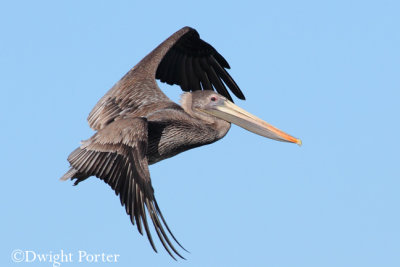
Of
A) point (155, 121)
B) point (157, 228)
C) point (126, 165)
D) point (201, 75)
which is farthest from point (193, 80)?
point (157, 228)

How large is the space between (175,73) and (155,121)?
330cm

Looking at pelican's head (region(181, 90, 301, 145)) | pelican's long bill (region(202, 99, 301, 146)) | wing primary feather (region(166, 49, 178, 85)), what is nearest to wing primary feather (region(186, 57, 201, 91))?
wing primary feather (region(166, 49, 178, 85))

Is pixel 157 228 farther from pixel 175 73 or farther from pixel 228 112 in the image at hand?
pixel 175 73

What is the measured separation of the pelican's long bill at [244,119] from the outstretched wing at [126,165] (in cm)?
172

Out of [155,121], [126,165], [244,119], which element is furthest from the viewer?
[244,119]

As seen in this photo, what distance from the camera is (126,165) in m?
10.4

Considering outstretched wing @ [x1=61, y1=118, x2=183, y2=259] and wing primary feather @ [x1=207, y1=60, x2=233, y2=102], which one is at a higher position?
wing primary feather @ [x1=207, y1=60, x2=233, y2=102]

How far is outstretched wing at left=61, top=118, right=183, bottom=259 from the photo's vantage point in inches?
396

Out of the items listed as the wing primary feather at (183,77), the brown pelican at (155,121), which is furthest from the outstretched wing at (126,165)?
the wing primary feather at (183,77)

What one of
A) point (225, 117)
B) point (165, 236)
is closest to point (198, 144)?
point (225, 117)

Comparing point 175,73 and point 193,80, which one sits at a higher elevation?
point 175,73

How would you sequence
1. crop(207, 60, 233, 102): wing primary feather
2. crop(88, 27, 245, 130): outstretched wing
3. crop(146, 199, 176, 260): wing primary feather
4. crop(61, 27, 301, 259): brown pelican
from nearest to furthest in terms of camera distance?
crop(146, 199, 176, 260): wing primary feather
crop(61, 27, 301, 259): brown pelican
crop(88, 27, 245, 130): outstretched wing
crop(207, 60, 233, 102): wing primary feather

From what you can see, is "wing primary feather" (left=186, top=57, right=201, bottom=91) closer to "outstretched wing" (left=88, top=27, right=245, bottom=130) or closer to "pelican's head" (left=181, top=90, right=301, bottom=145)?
"outstretched wing" (left=88, top=27, right=245, bottom=130)

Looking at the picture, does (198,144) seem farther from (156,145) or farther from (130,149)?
(130,149)
